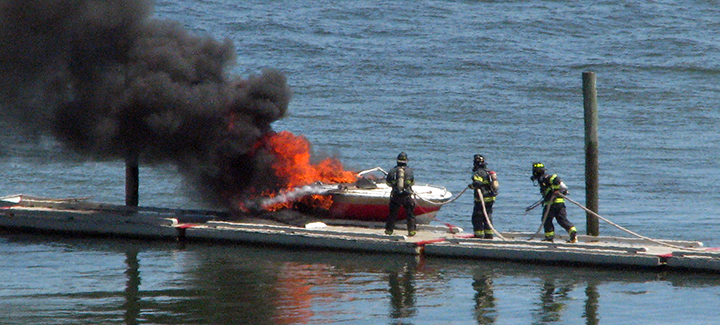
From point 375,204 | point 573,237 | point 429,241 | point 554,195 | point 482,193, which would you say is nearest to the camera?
point 554,195

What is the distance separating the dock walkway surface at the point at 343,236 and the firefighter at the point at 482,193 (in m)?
0.40

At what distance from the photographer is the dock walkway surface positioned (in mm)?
16348

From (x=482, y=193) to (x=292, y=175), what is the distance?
4174 mm

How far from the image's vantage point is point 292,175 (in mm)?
19391

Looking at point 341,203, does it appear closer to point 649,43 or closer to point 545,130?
point 545,130

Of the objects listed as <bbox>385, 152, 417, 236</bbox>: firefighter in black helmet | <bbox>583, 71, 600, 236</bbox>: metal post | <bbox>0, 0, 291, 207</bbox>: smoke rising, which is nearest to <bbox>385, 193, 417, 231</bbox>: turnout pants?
<bbox>385, 152, 417, 236</bbox>: firefighter in black helmet

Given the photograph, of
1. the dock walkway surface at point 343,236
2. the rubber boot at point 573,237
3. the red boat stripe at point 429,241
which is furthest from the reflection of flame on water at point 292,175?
the rubber boot at point 573,237

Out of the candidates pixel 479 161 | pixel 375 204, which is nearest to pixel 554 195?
pixel 479 161

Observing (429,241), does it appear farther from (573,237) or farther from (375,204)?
(573,237)

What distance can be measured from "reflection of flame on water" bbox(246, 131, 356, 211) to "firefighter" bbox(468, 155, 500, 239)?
3.36 m

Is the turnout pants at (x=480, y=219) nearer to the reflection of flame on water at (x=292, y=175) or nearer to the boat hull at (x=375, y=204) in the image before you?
the boat hull at (x=375, y=204)

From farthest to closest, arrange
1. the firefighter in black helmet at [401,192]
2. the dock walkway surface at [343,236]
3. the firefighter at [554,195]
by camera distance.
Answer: the firefighter in black helmet at [401,192] → the firefighter at [554,195] → the dock walkway surface at [343,236]

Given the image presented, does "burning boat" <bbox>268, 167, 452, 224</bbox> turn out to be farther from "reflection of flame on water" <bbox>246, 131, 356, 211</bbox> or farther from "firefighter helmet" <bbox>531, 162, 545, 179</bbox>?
"firefighter helmet" <bbox>531, 162, 545, 179</bbox>

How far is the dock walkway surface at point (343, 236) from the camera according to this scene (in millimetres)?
16348
